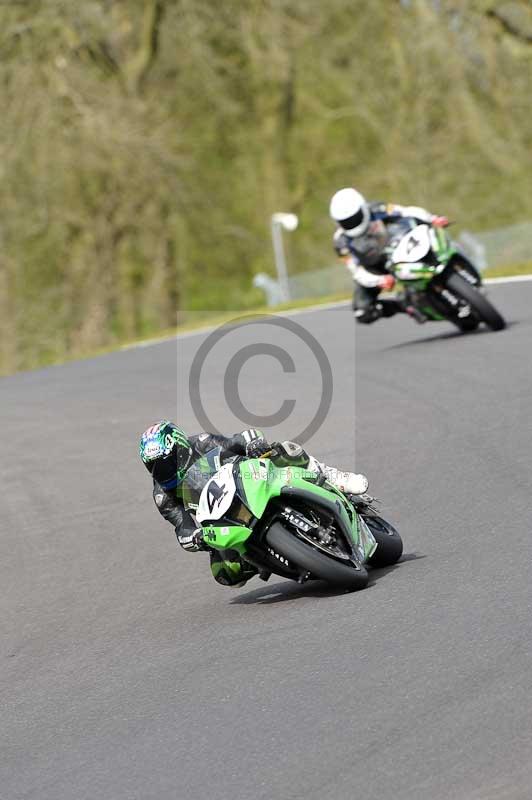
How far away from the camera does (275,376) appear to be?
604 inches

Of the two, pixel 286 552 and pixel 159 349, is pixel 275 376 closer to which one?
pixel 159 349

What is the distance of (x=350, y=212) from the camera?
13.7 metres

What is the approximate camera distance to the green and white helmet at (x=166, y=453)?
7355mm

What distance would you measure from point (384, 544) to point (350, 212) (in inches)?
267

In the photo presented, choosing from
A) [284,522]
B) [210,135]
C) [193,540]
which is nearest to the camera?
[284,522]

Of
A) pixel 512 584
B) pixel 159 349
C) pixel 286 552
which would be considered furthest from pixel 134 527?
pixel 159 349

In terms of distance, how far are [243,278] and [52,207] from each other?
8960mm

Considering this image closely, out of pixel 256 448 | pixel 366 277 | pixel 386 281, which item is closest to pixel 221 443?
pixel 256 448

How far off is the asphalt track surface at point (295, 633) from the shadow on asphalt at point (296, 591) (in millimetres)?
24

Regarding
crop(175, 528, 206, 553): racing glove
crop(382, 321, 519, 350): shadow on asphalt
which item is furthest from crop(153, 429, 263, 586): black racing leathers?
crop(382, 321, 519, 350): shadow on asphalt

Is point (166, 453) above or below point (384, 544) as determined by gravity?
above

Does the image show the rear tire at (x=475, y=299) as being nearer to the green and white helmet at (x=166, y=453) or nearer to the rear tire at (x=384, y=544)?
the rear tire at (x=384, y=544)

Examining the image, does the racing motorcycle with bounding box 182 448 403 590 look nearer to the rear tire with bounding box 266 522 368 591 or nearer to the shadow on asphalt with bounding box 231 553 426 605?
the rear tire with bounding box 266 522 368 591

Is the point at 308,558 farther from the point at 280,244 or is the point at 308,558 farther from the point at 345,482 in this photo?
the point at 280,244
